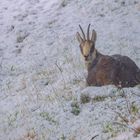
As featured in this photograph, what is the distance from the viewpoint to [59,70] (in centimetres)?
998

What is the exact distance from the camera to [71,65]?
1006cm

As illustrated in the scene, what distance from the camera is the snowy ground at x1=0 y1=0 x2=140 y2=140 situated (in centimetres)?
654


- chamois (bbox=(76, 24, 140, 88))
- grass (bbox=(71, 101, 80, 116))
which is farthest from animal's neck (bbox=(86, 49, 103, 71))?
grass (bbox=(71, 101, 80, 116))

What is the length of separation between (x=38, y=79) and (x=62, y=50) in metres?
1.54

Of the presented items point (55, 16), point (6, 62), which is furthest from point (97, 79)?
point (55, 16)

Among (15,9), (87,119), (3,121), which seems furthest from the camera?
(15,9)

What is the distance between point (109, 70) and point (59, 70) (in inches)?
96.0

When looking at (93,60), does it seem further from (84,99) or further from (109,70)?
(84,99)

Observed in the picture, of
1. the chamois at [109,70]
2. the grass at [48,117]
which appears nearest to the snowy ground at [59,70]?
the grass at [48,117]

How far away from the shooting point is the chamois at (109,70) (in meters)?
7.64

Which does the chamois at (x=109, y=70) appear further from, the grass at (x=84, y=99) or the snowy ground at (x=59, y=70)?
the grass at (x=84, y=99)

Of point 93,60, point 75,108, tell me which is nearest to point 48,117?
point 75,108

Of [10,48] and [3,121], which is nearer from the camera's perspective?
[3,121]

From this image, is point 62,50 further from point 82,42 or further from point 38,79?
point 82,42
